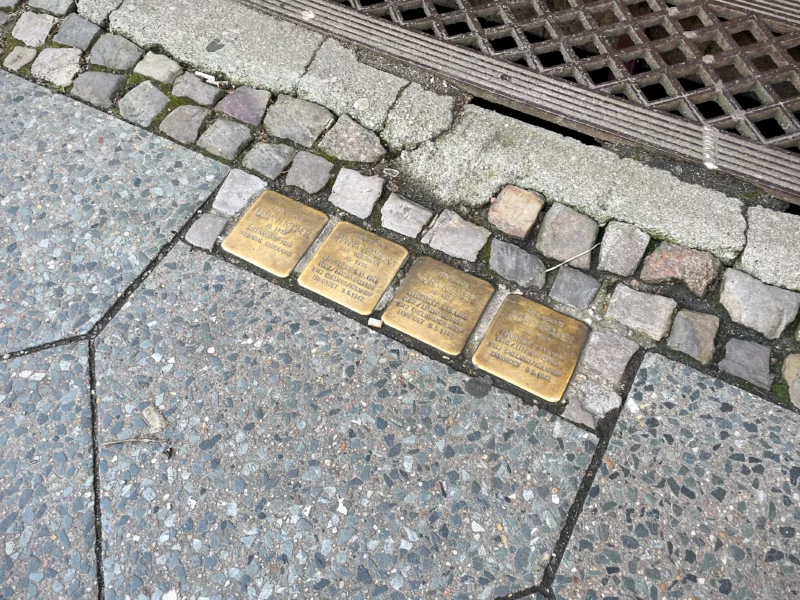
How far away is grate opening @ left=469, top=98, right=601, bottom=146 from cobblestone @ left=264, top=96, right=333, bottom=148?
0.64 metres

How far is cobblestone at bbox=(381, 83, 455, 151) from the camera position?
2428 millimetres

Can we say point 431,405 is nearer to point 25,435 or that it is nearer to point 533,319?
point 533,319

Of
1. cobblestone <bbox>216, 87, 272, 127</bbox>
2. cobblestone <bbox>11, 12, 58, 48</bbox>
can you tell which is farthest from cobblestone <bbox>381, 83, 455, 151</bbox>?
cobblestone <bbox>11, 12, 58, 48</bbox>

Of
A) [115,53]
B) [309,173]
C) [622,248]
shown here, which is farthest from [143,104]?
[622,248]

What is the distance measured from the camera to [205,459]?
1.88 metres

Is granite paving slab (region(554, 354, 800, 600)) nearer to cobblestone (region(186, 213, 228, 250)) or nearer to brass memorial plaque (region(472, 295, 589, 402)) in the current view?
brass memorial plaque (region(472, 295, 589, 402))

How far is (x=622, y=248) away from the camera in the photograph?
7.16 ft

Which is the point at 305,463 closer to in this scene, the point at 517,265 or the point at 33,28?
the point at 517,265

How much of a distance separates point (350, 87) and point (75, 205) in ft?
3.87

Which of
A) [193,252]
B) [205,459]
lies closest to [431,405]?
[205,459]

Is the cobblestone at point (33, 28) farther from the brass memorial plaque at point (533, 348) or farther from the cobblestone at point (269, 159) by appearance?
the brass memorial plaque at point (533, 348)

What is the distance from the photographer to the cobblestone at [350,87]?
2484 mm

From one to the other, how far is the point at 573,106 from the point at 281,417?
5.33ft

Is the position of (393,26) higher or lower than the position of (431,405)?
higher
